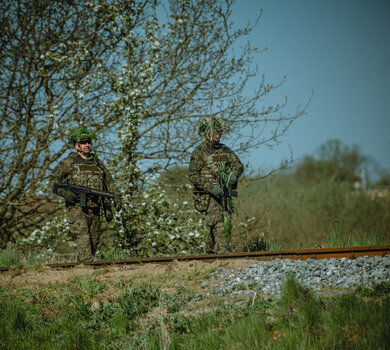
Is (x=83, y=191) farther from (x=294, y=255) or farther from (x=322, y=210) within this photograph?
(x=322, y=210)

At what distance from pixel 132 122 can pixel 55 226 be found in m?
3.34

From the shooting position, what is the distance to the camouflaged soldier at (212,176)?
8.01 meters

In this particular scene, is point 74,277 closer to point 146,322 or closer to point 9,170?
point 146,322

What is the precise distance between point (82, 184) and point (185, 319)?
459 cm

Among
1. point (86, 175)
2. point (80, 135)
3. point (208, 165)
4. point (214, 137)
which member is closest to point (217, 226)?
point (208, 165)

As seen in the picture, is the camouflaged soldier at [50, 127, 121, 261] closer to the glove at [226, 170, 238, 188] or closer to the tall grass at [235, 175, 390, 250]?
the glove at [226, 170, 238, 188]

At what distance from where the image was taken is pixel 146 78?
1144 centimetres

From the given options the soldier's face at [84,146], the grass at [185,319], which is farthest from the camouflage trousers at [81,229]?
the grass at [185,319]

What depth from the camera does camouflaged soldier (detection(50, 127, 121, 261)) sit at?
26.1 feet

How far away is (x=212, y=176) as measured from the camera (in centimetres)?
820

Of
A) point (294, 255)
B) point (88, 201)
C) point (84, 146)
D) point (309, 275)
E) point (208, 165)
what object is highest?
point (84, 146)

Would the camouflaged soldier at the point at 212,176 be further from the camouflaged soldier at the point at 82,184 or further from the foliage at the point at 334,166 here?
the foliage at the point at 334,166

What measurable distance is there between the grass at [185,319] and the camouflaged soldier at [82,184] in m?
2.21

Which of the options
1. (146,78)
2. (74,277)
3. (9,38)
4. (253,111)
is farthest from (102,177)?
(9,38)
